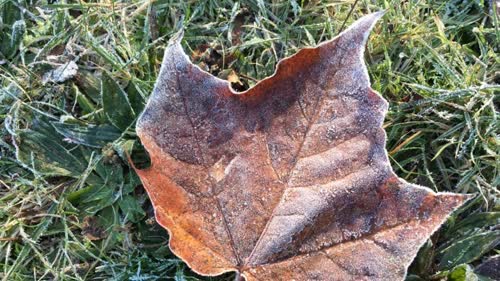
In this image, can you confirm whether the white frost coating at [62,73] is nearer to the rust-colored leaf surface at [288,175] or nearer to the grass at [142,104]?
the grass at [142,104]

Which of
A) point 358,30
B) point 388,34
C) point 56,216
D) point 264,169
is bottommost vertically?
point 56,216

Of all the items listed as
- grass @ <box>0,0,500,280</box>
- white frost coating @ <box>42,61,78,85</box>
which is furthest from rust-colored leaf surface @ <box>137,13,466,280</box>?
white frost coating @ <box>42,61,78,85</box>

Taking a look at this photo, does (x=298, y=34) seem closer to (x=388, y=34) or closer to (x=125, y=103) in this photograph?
(x=388, y=34)

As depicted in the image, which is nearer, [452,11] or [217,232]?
[217,232]

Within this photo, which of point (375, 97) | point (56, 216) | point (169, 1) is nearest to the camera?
point (375, 97)

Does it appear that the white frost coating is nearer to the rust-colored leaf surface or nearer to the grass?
the grass

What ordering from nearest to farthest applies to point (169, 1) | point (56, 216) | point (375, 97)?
1. point (375, 97)
2. point (56, 216)
3. point (169, 1)

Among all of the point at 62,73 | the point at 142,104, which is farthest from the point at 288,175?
the point at 62,73

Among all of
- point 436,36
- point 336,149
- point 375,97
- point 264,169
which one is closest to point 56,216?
Result: point 264,169
